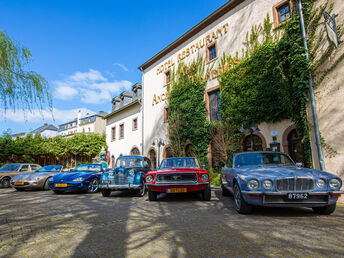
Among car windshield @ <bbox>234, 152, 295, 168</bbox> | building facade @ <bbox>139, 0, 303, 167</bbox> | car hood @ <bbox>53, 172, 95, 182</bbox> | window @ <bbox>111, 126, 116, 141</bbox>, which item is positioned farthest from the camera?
window @ <bbox>111, 126, 116, 141</bbox>

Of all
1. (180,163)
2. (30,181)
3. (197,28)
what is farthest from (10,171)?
(197,28)

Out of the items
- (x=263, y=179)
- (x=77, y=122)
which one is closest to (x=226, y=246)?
(x=263, y=179)

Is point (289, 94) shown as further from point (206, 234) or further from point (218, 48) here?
point (206, 234)

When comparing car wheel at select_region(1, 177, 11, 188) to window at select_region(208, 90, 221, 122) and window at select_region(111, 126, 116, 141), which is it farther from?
window at select_region(111, 126, 116, 141)

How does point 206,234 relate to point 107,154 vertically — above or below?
below

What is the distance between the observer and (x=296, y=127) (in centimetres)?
1022

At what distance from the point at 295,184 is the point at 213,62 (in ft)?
43.0

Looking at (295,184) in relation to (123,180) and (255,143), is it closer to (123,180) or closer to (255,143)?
(123,180)

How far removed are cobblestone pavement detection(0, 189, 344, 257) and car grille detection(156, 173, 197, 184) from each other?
1.39 metres

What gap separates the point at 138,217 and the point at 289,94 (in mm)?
9369

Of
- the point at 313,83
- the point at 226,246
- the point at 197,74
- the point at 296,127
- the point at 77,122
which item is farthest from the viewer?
the point at 77,122

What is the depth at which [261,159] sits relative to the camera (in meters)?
5.97

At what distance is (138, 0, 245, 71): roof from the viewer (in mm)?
15031

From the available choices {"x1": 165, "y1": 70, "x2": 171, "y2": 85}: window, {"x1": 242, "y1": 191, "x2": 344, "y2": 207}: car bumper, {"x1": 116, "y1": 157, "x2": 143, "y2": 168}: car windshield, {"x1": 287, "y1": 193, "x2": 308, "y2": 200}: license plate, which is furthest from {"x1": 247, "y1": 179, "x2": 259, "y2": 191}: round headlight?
{"x1": 165, "y1": 70, "x2": 171, "y2": 85}: window
